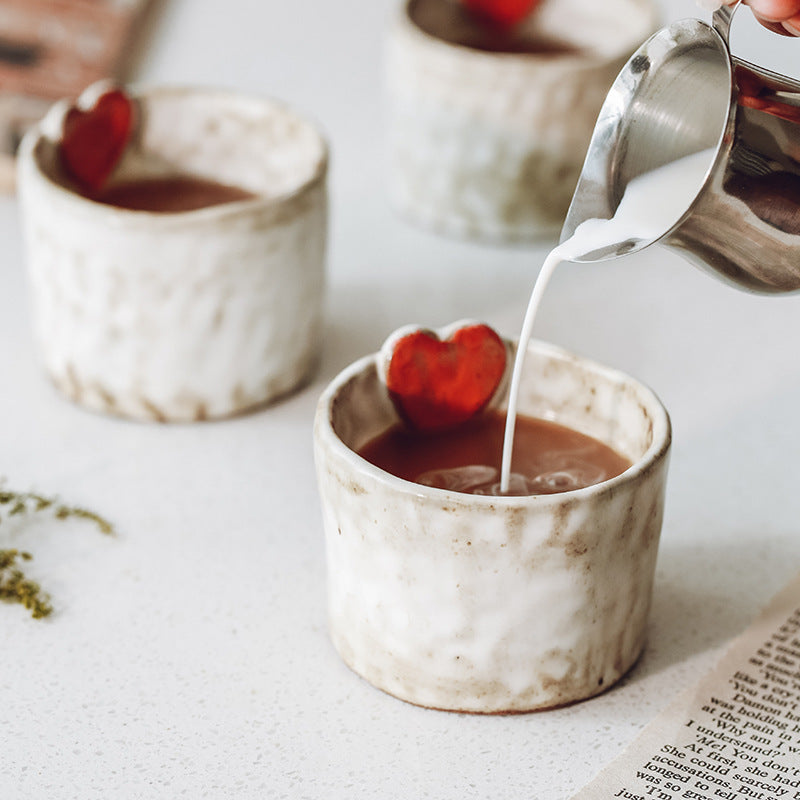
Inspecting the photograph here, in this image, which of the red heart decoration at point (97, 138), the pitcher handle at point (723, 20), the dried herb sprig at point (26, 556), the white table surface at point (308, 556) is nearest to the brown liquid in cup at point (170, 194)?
the red heart decoration at point (97, 138)

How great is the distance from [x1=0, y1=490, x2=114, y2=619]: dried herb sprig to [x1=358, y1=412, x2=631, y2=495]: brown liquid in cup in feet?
0.74

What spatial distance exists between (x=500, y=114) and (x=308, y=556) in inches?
21.0

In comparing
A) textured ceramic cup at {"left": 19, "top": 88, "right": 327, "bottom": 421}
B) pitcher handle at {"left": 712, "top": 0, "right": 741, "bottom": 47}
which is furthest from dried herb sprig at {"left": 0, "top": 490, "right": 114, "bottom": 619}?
pitcher handle at {"left": 712, "top": 0, "right": 741, "bottom": 47}

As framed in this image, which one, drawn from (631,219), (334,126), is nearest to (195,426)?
(631,219)

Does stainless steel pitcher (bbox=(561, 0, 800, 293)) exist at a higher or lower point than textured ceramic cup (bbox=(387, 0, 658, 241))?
higher

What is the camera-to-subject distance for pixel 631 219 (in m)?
0.69

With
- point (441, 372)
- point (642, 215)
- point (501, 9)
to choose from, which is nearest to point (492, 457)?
point (441, 372)

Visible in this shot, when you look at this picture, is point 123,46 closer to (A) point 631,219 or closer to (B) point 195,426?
(B) point 195,426

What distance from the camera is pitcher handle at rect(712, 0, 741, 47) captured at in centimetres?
69

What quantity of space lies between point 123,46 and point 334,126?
28 cm

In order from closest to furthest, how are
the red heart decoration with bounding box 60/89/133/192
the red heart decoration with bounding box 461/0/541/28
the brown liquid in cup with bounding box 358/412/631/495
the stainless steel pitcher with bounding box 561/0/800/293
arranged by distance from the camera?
the stainless steel pitcher with bounding box 561/0/800/293, the brown liquid in cup with bounding box 358/412/631/495, the red heart decoration with bounding box 60/89/133/192, the red heart decoration with bounding box 461/0/541/28

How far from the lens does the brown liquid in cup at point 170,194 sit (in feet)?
3.60

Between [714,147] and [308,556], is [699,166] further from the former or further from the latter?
[308,556]

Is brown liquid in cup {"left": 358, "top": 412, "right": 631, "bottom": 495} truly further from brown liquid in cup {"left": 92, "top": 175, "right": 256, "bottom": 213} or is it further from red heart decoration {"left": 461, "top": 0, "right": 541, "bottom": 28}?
red heart decoration {"left": 461, "top": 0, "right": 541, "bottom": 28}
